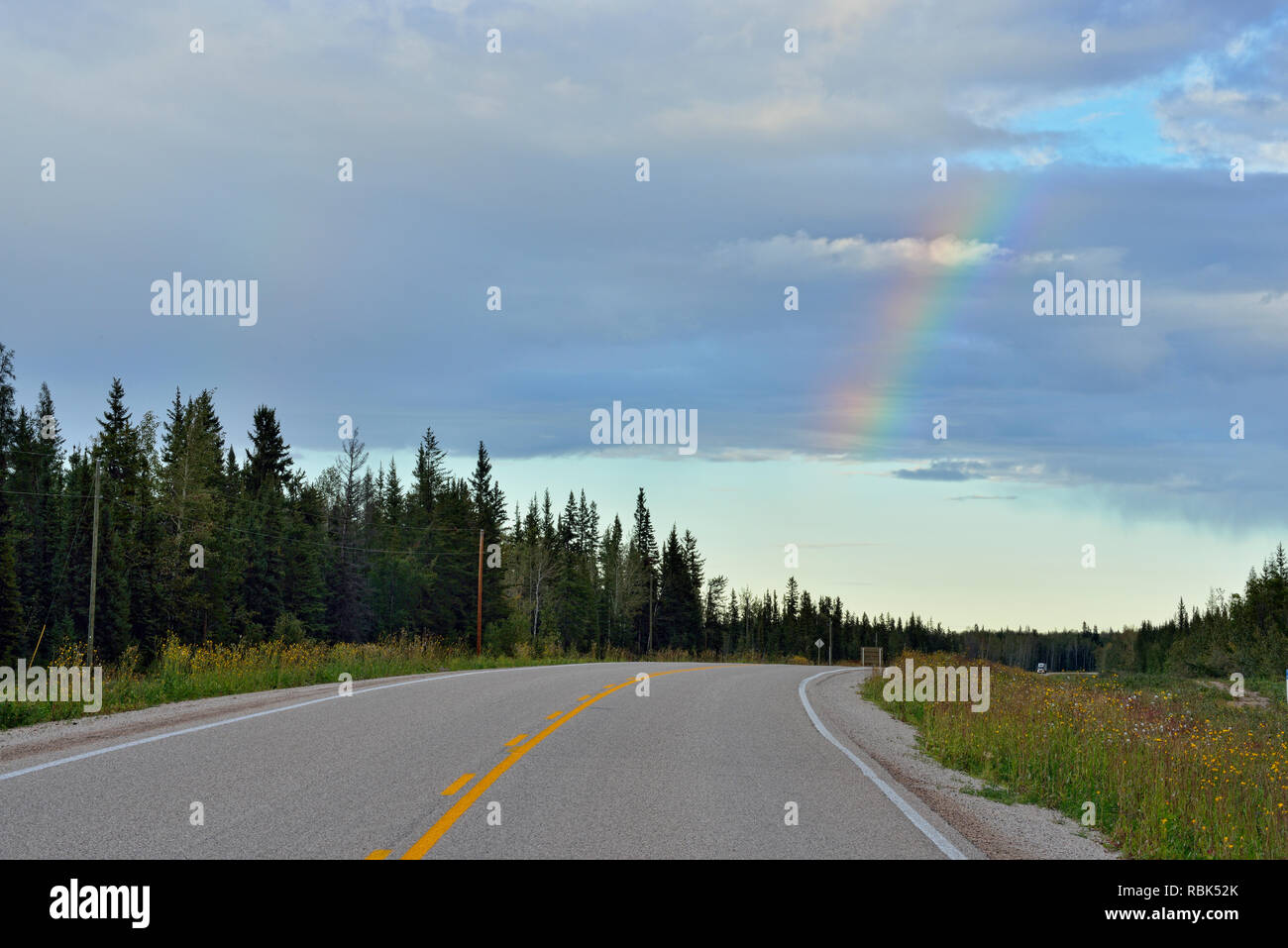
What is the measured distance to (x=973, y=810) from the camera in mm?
9180

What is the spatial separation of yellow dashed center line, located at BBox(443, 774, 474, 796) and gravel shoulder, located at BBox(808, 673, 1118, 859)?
4.20 meters

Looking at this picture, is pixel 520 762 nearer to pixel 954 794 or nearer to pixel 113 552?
pixel 954 794

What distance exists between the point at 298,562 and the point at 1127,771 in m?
62.0

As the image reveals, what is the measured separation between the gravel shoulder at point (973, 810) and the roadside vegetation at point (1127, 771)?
0.83ft

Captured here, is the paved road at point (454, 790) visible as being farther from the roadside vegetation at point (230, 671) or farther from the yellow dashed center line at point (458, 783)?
the roadside vegetation at point (230, 671)

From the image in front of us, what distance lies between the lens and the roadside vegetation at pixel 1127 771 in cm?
836

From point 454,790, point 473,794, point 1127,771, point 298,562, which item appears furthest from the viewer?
point 298,562

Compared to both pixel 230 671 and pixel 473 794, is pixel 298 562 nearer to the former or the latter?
pixel 230 671

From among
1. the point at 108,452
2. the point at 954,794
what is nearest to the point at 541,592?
the point at 108,452

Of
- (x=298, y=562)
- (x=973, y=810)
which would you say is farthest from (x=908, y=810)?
(x=298, y=562)

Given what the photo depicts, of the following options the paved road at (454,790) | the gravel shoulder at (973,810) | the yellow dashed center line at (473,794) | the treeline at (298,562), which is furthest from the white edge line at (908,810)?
the treeline at (298,562)

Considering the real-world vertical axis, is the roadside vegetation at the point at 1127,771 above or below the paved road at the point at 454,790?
below

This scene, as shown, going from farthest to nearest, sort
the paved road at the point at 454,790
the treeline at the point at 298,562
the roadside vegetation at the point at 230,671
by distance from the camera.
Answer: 1. the treeline at the point at 298,562
2. the roadside vegetation at the point at 230,671
3. the paved road at the point at 454,790
